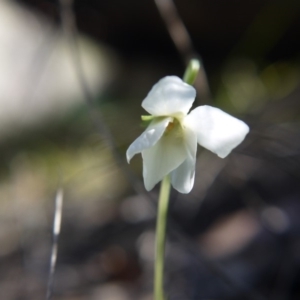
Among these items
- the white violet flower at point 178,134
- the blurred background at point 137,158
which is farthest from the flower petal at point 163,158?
the blurred background at point 137,158

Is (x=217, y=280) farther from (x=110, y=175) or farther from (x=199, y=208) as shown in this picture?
(x=110, y=175)

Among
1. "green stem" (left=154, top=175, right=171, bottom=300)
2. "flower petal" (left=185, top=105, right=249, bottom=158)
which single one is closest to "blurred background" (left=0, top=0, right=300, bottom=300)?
"green stem" (left=154, top=175, right=171, bottom=300)

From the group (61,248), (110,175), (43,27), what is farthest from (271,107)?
(43,27)

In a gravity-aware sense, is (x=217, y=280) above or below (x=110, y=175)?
below

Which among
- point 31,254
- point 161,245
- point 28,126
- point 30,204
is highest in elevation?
point 28,126

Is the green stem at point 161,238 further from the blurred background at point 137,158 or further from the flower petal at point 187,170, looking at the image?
the blurred background at point 137,158

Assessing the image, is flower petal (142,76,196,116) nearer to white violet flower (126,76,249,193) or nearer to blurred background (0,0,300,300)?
white violet flower (126,76,249,193)

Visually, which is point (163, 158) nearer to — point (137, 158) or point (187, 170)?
point (187, 170)
